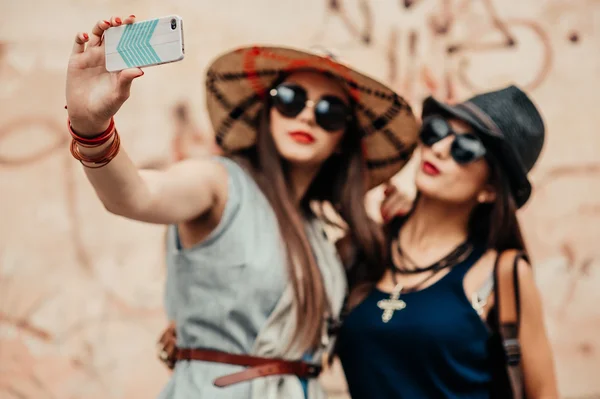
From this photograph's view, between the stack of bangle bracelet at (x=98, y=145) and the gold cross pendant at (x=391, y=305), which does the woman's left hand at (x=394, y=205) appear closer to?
the gold cross pendant at (x=391, y=305)

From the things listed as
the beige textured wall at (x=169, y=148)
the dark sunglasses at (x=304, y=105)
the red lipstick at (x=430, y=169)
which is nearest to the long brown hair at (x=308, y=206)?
the dark sunglasses at (x=304, y=105)

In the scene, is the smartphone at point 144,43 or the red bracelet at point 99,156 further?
the red bracelet at point 99,156

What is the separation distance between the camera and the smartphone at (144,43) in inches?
43.9

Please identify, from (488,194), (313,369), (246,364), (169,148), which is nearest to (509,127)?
(488,194)

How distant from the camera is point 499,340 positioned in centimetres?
196

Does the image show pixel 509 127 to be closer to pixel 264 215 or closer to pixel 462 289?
pixel 462 289

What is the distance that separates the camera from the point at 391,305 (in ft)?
6.56

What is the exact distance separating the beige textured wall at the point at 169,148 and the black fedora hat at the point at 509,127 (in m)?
1.52

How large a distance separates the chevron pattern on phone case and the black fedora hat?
1.08 m

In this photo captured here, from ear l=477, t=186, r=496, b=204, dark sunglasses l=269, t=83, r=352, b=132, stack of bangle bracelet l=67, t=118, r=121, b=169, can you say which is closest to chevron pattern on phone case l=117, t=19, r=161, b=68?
stack of bangle bracelet l=67, t=118, r=121, b=169

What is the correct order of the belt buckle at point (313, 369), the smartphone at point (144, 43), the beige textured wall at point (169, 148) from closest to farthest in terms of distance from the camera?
1. the smartphone at point (144, 43)
2. the belt buckle at point (313, 369)
3. the beige textured wall at point (169, 148)

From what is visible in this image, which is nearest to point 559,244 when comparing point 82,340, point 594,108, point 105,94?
point 594,108

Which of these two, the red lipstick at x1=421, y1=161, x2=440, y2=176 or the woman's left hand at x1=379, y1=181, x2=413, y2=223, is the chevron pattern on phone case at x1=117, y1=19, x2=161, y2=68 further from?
the woman's left hand at x1=379, y1=181, x2=413, y2=223

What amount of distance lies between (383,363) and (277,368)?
13.4 inches
